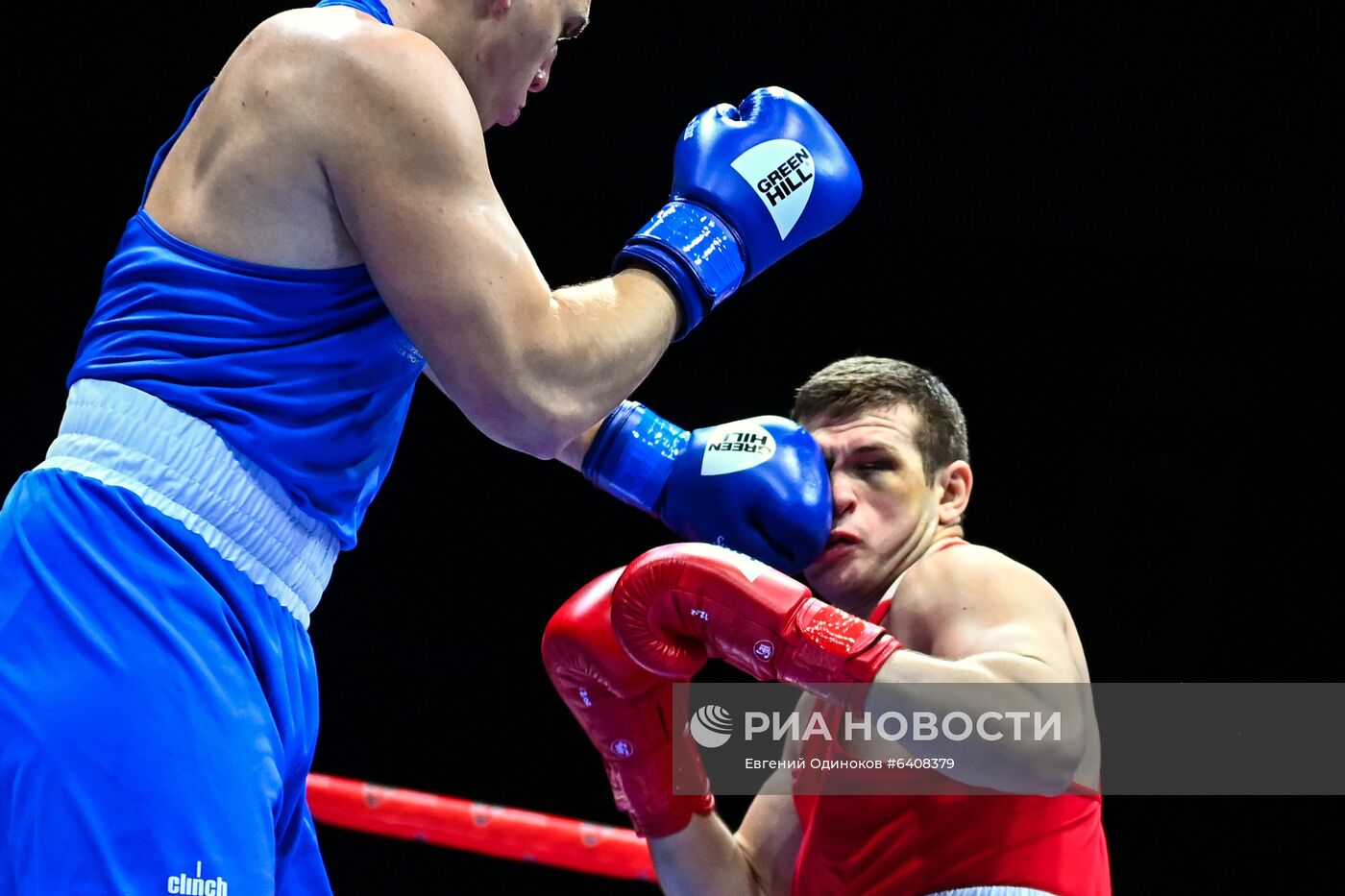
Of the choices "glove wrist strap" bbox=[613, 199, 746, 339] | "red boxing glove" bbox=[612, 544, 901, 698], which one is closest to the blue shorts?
"glove wrist strap" bbox=[613, 199, 746, 339]

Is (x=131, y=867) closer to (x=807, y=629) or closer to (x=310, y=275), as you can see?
(x=310, y=275)

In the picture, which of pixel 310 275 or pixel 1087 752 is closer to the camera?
pixel 310 275

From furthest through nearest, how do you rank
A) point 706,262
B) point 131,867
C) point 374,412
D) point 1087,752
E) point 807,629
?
point 1087,752, point 807,629, point 706,262, point 374,412, point 131,867

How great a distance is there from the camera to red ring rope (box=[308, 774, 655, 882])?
304 cm

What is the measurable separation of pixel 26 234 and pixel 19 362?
0.46 metres

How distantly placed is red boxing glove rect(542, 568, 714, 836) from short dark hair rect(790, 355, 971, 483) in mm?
516

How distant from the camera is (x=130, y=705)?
115 centimetres

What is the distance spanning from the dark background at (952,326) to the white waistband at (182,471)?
3.36m

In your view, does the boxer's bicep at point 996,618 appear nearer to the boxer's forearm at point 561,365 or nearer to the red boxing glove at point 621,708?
the red boxing glove at point 621,708

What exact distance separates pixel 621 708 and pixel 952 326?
126 inches

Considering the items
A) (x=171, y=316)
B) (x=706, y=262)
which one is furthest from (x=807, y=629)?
(x=171, y=316)

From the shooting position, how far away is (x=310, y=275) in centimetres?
134

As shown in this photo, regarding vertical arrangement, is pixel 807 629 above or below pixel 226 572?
above

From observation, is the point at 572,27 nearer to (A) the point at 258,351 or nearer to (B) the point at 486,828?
(A) the point at 258,351
